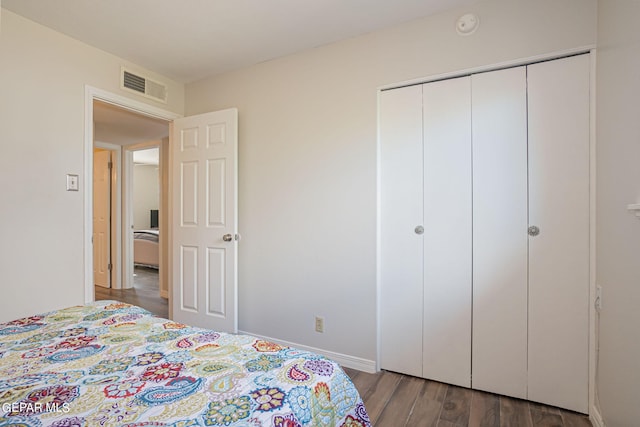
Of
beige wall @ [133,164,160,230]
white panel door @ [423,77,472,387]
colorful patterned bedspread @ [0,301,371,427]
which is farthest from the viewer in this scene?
beige wall @ [133,164,160,230]

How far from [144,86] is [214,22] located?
1.08 m

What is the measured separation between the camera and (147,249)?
6289 millimetres

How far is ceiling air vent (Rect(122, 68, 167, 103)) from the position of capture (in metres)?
2.67

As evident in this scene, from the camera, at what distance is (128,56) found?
2.61 m

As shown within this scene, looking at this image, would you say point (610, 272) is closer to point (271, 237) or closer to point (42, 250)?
point (271, 237)

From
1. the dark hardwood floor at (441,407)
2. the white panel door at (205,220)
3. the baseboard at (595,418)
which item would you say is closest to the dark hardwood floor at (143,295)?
the white panel door at (205,220)

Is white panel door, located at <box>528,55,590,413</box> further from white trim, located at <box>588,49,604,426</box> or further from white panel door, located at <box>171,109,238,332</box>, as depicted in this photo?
white panel door, located at <box>171,109,238,332</box>

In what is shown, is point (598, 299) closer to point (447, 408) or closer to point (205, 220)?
point (447, 408)

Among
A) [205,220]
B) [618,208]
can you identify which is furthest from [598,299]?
[205,220]

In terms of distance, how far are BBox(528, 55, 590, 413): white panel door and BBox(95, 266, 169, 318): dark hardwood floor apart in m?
3.46

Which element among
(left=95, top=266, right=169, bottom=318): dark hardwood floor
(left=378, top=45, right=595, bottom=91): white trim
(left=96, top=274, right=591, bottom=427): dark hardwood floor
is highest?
(left=378, top=45, right=595, bottom=91): white trim

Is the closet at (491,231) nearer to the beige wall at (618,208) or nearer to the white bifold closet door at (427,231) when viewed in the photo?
the white bifold closet door at (427,231)

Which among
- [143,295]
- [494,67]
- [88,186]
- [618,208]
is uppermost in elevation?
[494,67]

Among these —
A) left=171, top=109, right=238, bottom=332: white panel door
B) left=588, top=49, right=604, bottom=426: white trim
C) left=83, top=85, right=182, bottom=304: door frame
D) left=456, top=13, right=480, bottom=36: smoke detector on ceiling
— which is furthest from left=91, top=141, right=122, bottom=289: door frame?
left=588, top=49, right=604, bottom=426: white trim
